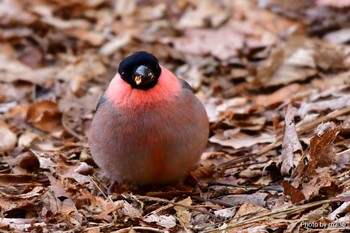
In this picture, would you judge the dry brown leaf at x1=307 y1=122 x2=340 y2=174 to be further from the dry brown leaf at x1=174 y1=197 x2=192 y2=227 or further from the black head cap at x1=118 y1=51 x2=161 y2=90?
the black head cap at x1=118 y1=51 x2=161 y2=90

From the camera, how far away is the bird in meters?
4.05

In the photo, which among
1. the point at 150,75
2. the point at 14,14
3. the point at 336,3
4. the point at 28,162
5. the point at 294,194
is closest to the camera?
the point at 294,194

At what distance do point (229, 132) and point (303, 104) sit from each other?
58 cm

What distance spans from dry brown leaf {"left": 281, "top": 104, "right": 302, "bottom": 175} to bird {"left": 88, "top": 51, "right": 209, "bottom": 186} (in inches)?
18.7

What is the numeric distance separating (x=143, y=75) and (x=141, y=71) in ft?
0.09

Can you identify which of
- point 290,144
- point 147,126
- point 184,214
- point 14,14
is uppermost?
point 14,14

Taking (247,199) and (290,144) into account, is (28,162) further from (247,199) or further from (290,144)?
(290,144)

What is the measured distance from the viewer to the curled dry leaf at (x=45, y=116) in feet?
18.6

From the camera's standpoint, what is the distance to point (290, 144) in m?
4.35

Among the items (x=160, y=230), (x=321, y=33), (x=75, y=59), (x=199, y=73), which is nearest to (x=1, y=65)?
(x=75, y=59)

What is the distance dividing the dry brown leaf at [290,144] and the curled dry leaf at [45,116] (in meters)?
1.97

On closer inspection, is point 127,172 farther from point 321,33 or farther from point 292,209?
point 321,33

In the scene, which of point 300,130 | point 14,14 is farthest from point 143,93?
point 14,14

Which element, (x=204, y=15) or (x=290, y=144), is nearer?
(x=290, y=144)
